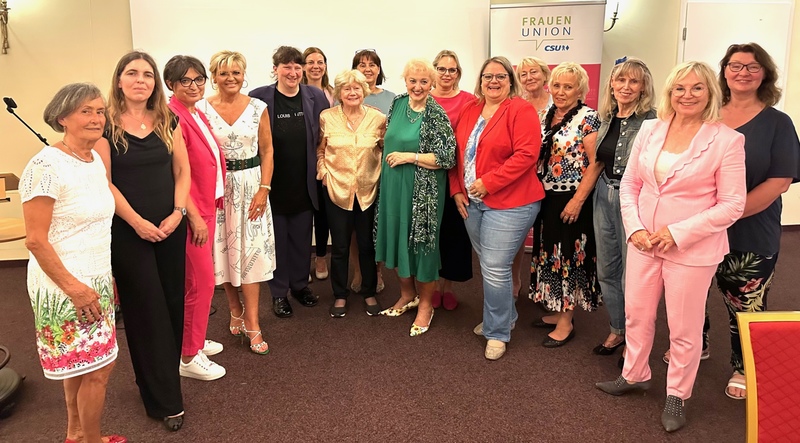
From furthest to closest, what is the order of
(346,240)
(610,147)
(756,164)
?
(346,240) → (610,147) → (756,164)

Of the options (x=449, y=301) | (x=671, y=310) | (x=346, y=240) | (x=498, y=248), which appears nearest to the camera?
(x=671, y=310)

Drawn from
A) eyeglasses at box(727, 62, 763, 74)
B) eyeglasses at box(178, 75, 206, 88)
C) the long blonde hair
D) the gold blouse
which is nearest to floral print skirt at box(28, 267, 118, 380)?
the long blonde hair

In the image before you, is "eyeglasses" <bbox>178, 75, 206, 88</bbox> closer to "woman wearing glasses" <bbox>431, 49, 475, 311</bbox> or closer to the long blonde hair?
the long blonde hair

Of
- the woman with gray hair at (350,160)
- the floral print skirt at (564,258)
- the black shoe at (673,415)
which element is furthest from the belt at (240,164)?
the black shoe at (673,415)

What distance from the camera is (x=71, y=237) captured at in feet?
6.29

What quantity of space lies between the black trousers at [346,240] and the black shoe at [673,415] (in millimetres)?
1882

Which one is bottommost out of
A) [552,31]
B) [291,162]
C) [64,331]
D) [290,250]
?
[290,250]

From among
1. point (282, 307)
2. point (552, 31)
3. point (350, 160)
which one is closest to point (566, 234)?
point (350, 160)

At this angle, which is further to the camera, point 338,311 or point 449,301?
point 449,301

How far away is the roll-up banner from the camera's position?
4.98m

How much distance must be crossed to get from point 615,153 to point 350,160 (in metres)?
1.50

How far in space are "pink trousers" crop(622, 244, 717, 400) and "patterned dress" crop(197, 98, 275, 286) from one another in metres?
1.88

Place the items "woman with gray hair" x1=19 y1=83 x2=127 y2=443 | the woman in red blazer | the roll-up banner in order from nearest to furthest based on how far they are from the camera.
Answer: "woman with gray hair" x1=19 y1=83 x2=127 y2=443
the woman in red blazer
the roll-up banner

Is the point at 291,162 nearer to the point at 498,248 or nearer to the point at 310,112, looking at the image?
the point at 310,112
